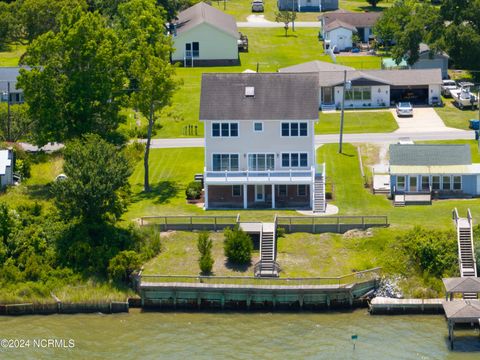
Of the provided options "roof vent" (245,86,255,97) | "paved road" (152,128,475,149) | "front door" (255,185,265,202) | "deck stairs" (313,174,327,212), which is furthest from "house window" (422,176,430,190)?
"roof vent" (245,86,255,97)

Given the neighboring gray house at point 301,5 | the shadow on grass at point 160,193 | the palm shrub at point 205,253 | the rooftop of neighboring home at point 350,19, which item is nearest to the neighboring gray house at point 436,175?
the palm shrub at point 205,253

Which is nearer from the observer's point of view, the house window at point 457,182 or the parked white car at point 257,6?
the house window at point 457,182

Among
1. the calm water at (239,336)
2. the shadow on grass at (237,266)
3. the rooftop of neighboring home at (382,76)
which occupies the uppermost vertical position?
the rooftop of neighboring home at (382,76)

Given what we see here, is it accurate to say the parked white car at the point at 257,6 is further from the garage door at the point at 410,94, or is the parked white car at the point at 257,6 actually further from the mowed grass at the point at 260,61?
the garage door at the point at 410,94

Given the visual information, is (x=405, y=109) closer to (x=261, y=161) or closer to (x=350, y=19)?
(x=261, y=161)

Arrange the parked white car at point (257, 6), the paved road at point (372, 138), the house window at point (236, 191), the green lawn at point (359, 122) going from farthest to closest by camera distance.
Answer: the parked white car at point (257, 6), the green lawn at point (359, 122), the paved road at point (372, 138), the house window at point (236, 191)

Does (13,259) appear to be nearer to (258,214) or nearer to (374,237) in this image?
(258,214)

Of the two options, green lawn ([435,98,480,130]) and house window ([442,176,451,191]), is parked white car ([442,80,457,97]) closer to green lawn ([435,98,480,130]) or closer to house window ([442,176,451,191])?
green lawn ([435,98,480,130])
